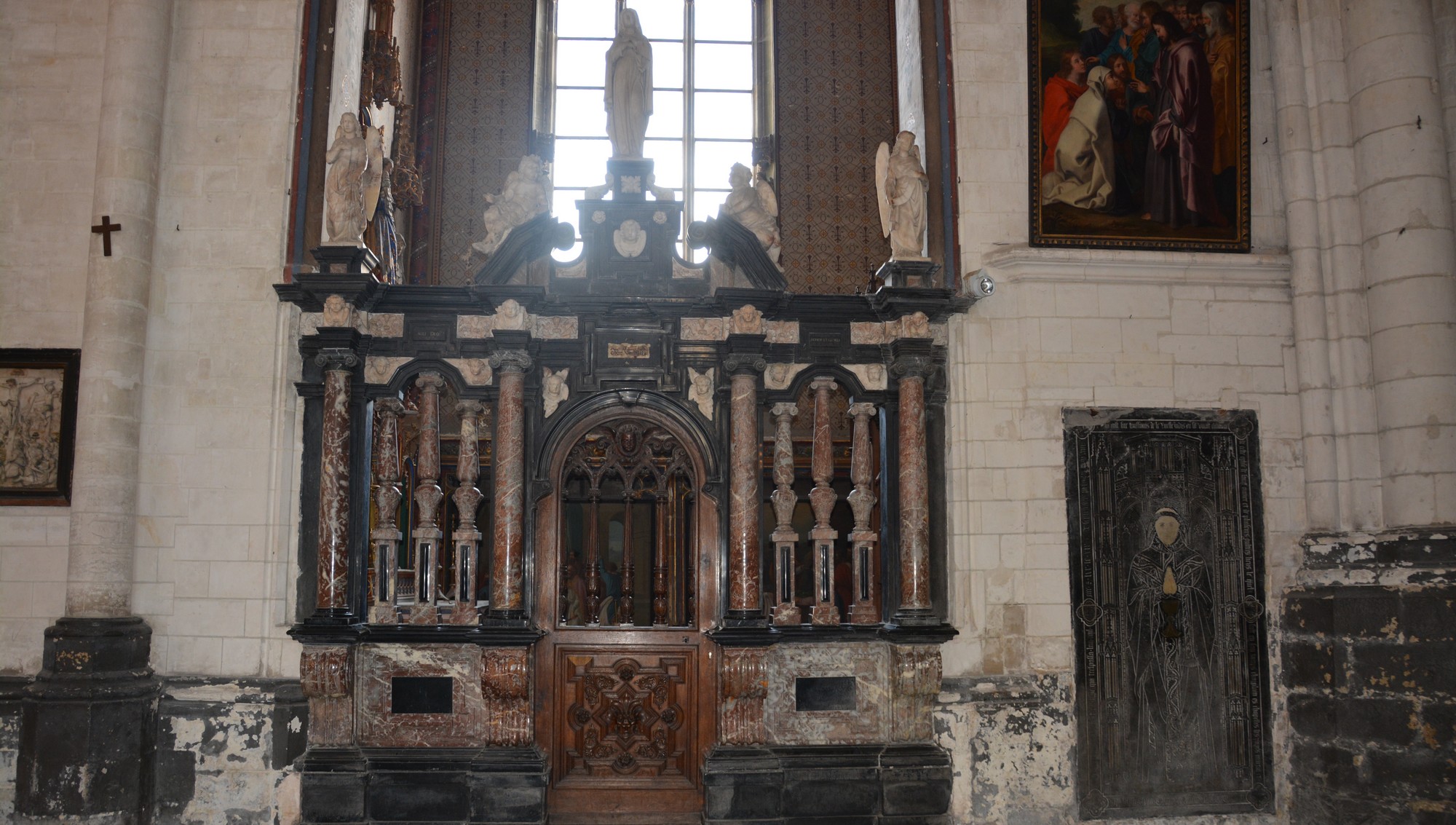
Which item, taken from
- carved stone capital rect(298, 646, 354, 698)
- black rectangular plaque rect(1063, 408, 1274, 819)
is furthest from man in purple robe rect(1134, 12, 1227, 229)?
carved stone capital rect(298, 646, 354, 698)

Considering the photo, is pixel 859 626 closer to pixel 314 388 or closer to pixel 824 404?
pixel 824 404

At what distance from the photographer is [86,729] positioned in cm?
619

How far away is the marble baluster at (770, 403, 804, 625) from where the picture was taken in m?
6.89

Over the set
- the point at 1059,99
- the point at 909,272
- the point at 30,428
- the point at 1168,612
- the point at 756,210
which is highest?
the point at 1059,99

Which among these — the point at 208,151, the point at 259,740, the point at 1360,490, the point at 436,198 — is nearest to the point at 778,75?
the point at 436,198

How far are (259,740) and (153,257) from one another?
10.0 ft

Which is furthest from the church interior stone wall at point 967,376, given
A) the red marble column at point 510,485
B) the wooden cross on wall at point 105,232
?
the red marble column at point 510,485

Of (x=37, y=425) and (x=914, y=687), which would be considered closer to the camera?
(x=914, y=687)

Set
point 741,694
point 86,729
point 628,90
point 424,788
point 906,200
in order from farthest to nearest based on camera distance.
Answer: point 628,90, point 906,200, point 741,694, point 424,788, point 86,729

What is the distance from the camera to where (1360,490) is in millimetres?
6906

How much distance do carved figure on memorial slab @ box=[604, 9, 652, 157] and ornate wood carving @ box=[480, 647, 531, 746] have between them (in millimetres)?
3249

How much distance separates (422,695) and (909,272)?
398cm

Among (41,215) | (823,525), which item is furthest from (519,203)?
(41,215)

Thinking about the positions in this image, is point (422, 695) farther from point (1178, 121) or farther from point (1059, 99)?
point (1178, 121)
